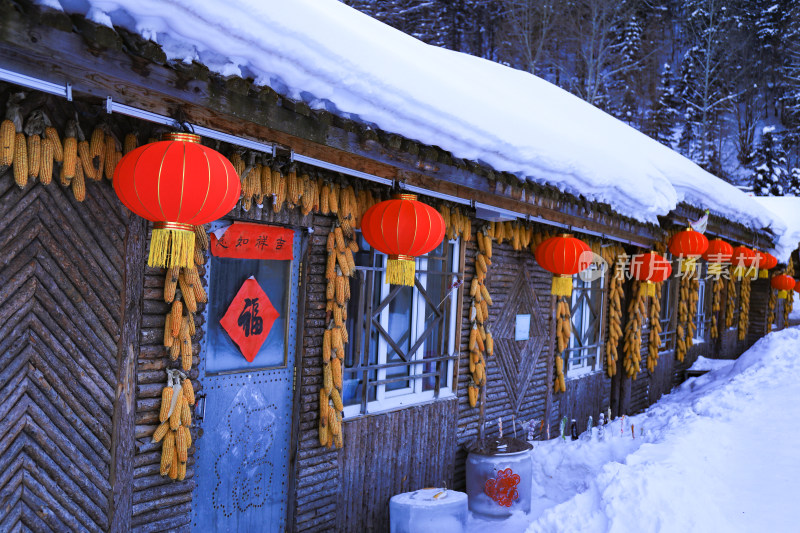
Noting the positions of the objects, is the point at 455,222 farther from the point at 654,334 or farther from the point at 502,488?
the point at 654,334

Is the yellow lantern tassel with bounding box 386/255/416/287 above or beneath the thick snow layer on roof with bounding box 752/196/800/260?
beneath

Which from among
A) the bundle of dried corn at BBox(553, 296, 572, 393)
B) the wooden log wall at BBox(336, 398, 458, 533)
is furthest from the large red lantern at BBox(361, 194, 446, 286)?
the bundle of dried corn at BBox(553, 296, 572, 393)

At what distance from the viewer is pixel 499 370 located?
23.0 ft

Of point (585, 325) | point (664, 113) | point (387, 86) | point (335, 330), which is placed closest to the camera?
point (387, 86)

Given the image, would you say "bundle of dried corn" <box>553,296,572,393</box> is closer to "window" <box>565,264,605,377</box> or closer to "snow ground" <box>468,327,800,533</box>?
"window" <box>565,264,605,377</box>

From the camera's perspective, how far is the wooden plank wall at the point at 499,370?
637 centimetres

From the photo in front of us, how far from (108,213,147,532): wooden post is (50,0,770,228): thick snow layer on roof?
1272mm

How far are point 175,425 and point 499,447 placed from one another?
3.56m

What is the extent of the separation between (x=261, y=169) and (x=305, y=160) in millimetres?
341

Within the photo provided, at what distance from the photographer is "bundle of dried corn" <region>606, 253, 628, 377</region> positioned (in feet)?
31.5

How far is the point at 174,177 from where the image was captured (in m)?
2.67

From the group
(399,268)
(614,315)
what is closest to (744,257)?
(614,315)

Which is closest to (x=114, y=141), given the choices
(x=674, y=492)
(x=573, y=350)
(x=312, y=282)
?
(x=312, y=282)

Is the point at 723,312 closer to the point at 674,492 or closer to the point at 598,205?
the point at 598,205
